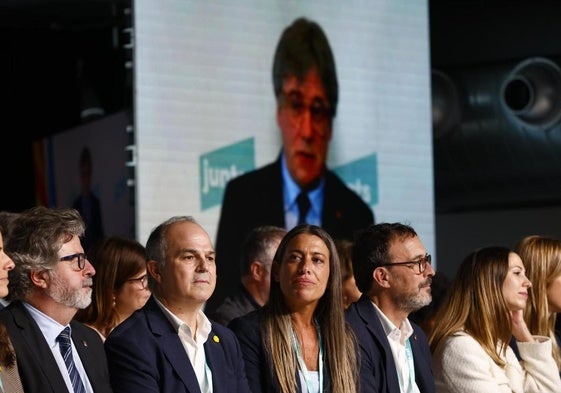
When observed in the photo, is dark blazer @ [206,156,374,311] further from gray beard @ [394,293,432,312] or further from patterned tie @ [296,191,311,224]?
gray beard @ [394,293,432,312]

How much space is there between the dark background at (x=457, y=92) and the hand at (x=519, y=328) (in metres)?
4.32

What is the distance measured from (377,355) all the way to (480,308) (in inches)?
25.1

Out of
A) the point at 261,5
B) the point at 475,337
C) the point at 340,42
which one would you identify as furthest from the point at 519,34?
the point at 475,337

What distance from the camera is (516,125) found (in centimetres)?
1021

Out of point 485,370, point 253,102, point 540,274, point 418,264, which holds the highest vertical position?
point 253,102

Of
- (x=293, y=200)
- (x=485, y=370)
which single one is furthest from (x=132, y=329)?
(x=293, y=200)

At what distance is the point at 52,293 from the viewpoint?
14.4 ft

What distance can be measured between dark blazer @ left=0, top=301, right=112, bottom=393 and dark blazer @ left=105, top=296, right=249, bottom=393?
0.08 metres

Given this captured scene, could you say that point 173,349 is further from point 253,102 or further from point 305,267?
point 253,102

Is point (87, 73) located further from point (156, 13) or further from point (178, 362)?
point (178, 362)

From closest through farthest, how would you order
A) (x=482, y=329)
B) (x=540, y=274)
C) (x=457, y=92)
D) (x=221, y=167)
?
1. (x=482, y=329)
2. (x=540, y=274)
3. (x=221, y=167)
4. (x=457, y=92)

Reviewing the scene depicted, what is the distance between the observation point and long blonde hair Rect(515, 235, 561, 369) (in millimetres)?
6266

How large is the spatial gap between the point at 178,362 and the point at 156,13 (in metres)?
3.76

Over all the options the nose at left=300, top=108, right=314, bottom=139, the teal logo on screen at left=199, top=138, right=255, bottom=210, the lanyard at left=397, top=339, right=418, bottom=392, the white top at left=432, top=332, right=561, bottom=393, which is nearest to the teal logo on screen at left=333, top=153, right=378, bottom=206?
the nose at left=300, top=108, right=314, bottom=139
